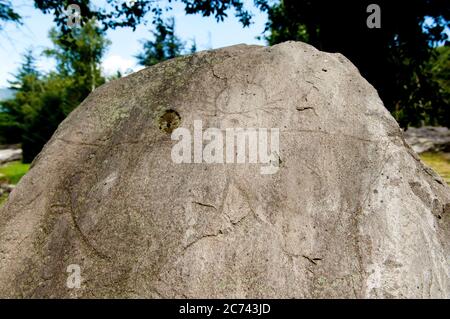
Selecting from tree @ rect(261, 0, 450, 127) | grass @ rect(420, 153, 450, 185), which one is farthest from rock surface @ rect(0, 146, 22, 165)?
grass @ rect(420, 153, 450, 185)

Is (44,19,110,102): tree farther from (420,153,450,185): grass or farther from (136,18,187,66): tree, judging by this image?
(420,153,450,185): grass

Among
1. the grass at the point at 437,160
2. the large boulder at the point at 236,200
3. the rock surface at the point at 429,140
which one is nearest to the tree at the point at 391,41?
the large boulder at the point at 236,200

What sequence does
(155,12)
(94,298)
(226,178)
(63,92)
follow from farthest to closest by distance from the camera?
(63,92) → (155,12) → (226,178) → (94,298)

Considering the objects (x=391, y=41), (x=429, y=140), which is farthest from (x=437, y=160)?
(x=391, y=41)

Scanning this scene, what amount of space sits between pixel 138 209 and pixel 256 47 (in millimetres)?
1542

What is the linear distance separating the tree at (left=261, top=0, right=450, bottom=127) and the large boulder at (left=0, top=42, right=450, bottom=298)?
2867 mm

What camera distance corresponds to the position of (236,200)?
2119 millimetres

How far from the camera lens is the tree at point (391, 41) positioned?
5246mm

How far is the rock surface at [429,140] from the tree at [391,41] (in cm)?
454

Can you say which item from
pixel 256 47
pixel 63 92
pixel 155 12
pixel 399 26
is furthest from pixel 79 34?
pixel 256 47

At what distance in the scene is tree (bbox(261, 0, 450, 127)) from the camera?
17.2ft

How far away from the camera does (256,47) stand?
2.86m

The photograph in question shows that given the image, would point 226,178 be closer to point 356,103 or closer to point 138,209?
point 138,209

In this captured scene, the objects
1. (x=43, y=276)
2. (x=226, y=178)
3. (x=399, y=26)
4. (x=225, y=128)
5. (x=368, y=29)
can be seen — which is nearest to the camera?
(x=43, y=276)
